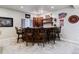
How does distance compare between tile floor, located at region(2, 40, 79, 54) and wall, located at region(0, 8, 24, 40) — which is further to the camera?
wall, located at region(0, 8, 24, 40)

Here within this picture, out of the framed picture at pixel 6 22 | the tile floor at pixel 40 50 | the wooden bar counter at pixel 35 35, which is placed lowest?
the tile floor at pixel 40 50

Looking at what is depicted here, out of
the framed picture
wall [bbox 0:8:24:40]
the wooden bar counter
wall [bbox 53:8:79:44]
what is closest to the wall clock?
wall [bbox 53:8:79:44]

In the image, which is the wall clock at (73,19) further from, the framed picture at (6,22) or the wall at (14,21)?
the framed picture at (6,22)

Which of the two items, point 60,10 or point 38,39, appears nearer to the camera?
point 38,39

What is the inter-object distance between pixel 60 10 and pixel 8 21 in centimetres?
384

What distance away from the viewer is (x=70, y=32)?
5.55 m

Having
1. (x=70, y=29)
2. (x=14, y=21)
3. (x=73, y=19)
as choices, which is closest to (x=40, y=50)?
(x=70, y=29)

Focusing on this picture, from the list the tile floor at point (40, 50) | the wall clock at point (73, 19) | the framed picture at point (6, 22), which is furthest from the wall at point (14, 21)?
the wall clock at point (73, 19)

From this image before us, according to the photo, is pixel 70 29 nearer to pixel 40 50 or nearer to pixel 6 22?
pixel 40 50

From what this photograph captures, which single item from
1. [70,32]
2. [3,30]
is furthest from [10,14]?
[70,32]

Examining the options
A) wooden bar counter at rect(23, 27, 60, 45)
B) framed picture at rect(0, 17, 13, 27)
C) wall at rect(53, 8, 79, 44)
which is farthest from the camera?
framed picture at rect(0, 17, 13, 27)

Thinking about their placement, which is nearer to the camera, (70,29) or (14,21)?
(70,29)

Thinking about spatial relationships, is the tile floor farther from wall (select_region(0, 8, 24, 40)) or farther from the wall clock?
wall (select_region(0, 8, 24, 40))

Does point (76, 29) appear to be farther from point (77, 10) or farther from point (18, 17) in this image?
point (18, 17)
